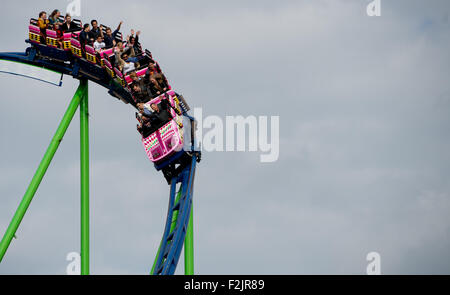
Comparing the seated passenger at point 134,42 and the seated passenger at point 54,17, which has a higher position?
the seated passenger at point 54,17

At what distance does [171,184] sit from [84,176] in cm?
140

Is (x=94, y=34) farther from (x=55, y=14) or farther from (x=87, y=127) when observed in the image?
(x=87, y=127)

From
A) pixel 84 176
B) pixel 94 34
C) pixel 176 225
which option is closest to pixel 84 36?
pixel 94 34

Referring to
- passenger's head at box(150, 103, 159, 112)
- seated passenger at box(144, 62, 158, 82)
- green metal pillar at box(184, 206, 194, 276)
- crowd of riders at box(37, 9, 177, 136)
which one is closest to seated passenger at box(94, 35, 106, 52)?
crowd of riders at box(37, 9, 177, 136)

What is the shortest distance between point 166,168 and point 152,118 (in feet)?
3.02

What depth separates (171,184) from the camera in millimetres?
15336

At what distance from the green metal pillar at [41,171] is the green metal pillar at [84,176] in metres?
0.14

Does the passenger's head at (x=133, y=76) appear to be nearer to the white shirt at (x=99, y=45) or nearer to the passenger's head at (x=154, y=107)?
the passenger's head at (x=154, y=107)

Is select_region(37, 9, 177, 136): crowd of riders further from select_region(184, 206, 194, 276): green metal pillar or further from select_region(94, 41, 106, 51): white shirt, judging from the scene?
select_region(184, 206, 194, 276): green metal pillar

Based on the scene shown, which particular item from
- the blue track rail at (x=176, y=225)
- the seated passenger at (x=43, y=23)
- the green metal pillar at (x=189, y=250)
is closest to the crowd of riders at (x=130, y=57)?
the seated passenger at (x=43, y=23)

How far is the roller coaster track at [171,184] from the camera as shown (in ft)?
46.4

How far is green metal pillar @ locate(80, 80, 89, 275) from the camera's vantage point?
15.1m
